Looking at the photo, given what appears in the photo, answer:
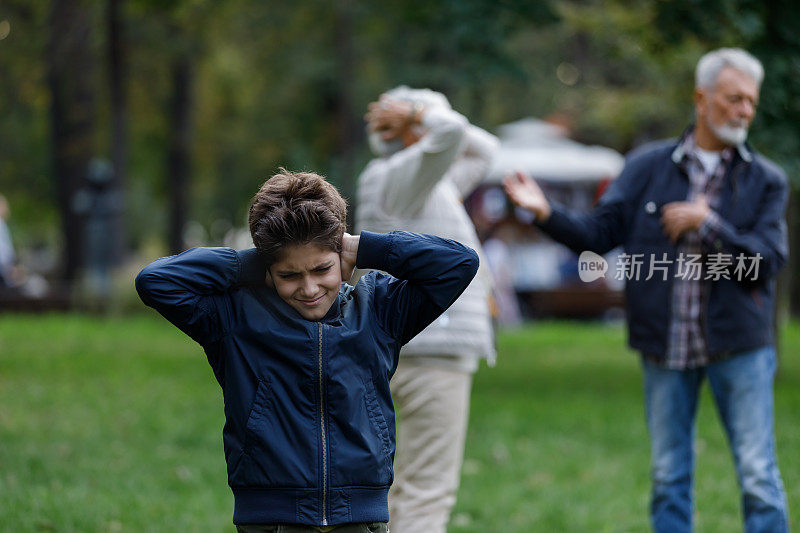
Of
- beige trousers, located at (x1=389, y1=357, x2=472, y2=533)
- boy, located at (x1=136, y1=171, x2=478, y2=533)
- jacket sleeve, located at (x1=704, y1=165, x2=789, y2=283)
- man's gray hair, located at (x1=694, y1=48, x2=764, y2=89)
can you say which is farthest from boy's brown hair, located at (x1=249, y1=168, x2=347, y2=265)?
man's gray hair, located at (x1=694, y1=48, x2=764, y2=89)

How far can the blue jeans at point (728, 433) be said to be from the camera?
15.1 ft

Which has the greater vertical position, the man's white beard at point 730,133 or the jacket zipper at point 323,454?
the man's white beard at point 730,133

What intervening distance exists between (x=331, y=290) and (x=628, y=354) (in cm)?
1137

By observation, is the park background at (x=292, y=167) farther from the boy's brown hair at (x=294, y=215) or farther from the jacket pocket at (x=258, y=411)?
the boy's brown hair at (x=294, y=215)

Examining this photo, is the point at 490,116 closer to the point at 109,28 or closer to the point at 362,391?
the point at 109,28

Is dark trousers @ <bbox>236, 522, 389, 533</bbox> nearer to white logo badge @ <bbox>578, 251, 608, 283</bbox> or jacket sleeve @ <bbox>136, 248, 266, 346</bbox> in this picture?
jacket sleeve @ <bbox>136, 248, 266, 346</bbox>

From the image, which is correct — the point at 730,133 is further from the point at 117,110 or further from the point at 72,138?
the point at 72,138

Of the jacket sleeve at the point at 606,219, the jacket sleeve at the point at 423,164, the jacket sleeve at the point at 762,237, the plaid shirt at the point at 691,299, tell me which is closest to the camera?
the jacket sleeve at the point at 423,164

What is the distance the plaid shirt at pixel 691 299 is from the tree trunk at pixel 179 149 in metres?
20.3

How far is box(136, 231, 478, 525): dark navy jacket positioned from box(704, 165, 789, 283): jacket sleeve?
1.66 meters

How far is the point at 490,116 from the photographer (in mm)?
27641

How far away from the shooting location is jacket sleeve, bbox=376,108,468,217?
14.6 feet

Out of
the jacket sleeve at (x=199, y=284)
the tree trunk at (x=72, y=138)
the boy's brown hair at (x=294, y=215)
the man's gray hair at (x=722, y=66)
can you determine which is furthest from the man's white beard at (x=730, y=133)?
the tree trunk at (x=72, y=138)

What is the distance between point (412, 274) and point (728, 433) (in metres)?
2.12
